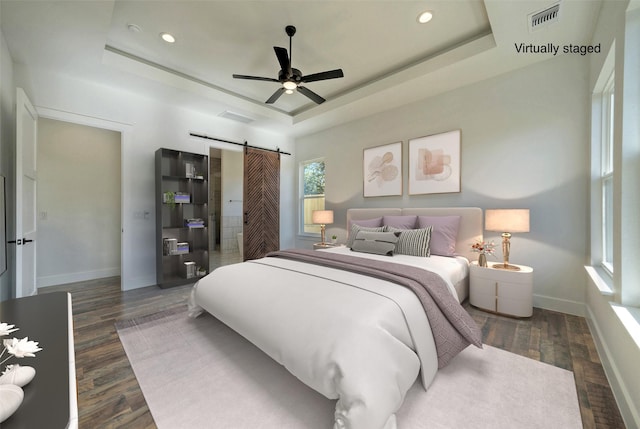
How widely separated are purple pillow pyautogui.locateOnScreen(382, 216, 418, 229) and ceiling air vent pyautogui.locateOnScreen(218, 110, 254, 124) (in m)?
3.02

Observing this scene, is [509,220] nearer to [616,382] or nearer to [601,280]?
[601,280]

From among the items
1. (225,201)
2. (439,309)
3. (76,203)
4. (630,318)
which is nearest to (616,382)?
(630,318)

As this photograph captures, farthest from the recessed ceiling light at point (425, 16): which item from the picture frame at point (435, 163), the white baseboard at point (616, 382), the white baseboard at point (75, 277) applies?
the white baseboard at point (75, 277)

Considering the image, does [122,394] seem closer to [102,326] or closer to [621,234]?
[102,326]

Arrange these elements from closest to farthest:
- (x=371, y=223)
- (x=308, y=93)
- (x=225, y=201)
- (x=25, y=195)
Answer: (x=25, y=195) → (x=308, y=93) → (x=371, y=223) → (x=225, y=201)

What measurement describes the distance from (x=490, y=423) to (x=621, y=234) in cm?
143

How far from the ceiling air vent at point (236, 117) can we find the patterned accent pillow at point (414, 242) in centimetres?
333

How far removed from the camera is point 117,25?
99.7 inches

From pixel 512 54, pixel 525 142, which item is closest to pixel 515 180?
pixel 525 142

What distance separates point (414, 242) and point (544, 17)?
2.38m

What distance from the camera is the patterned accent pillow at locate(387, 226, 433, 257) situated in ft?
9.80

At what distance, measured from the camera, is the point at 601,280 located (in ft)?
6.74

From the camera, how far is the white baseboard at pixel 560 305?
262cm

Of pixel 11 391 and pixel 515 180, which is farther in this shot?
pixel 515 180
